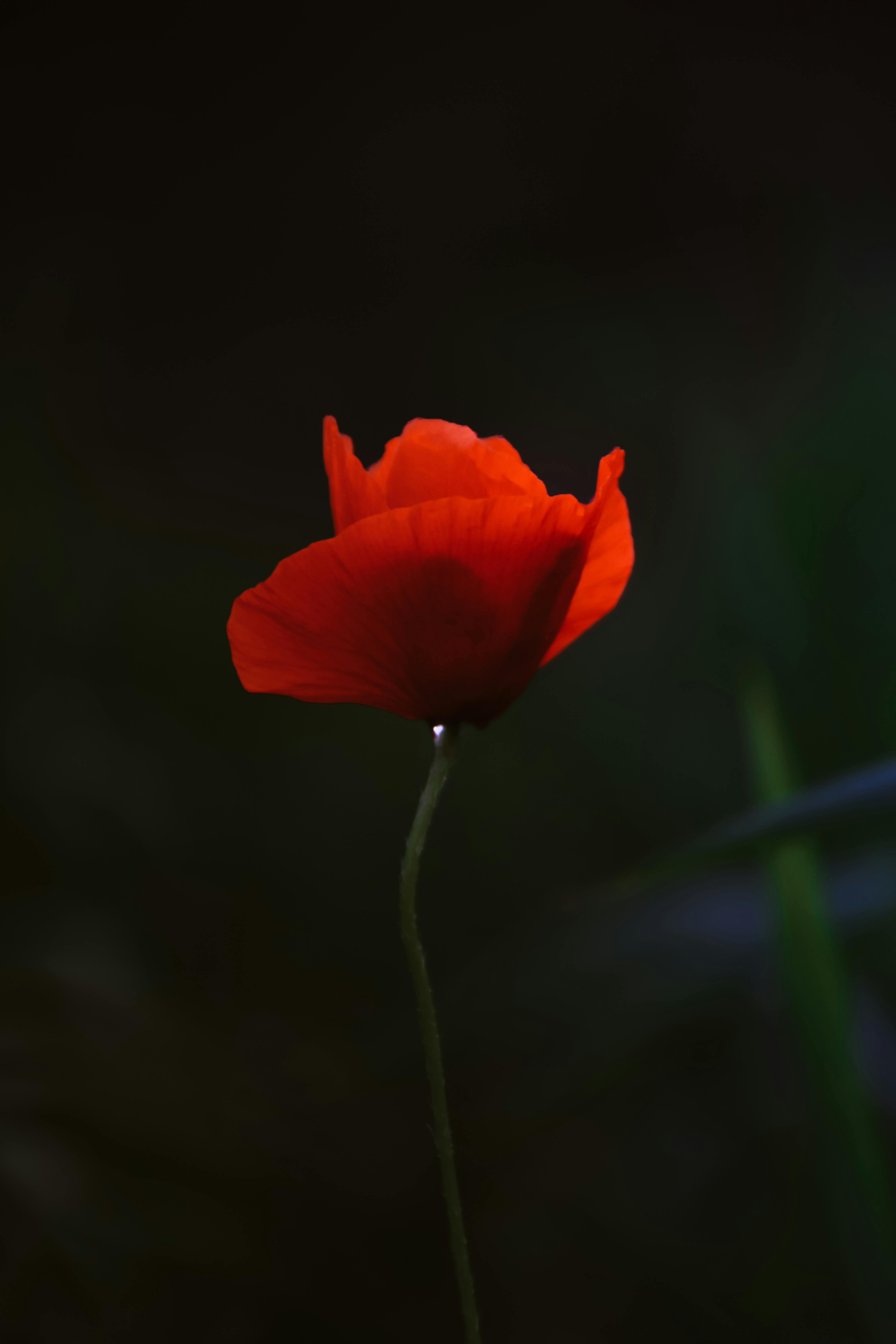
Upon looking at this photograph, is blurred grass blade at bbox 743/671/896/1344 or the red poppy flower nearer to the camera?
the red poppy flower

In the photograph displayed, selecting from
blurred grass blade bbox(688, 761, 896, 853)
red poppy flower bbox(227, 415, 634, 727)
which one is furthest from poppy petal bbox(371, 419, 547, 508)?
blurred grass blade bbox(688, 761, 896, 853)

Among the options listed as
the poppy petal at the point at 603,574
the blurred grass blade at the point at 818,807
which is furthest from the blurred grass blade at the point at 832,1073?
the poppy petal at the point at 603,574

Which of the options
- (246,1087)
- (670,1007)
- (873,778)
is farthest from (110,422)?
(873,778)

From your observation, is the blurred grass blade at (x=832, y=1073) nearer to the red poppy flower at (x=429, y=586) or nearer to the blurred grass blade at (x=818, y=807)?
the blurred grass blade at (x=818, y=807)

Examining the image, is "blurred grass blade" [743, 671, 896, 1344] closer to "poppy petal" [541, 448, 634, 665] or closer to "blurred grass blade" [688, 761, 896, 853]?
"blurred grass blade" [688, 761, 896, 853]

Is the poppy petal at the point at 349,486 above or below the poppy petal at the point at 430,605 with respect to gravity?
above

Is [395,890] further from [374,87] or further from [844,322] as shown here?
[374,87]
